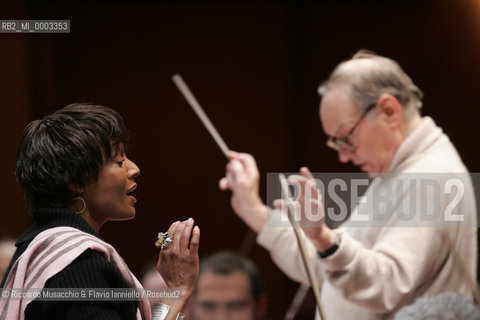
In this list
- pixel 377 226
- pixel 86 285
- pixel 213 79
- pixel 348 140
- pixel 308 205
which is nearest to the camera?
pixel 86 285

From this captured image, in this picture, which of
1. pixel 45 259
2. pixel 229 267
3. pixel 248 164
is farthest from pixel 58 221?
pixel 229 267

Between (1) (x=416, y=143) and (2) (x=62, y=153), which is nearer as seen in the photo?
(2) (x=62, y=153)

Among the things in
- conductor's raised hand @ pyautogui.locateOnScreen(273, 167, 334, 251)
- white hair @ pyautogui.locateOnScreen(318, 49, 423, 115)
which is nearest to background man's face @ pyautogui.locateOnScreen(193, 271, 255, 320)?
conductor's raised hand @ pyautogui.locateOnScreen(273, 167, 334, 251)

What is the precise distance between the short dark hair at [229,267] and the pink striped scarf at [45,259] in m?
0.74

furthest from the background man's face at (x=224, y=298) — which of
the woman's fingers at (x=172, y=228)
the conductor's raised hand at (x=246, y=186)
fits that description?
the woman's fingers at (x=172, y=228)

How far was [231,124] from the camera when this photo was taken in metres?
1.97

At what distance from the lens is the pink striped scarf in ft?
2.69

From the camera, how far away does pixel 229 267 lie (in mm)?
1627

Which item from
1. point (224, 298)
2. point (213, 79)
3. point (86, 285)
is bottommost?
point (224, 298)

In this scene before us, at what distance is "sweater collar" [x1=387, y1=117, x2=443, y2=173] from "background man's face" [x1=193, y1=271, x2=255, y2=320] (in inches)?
13.6

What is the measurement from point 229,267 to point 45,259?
0.82 meters

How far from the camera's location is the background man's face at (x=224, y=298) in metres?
1.50

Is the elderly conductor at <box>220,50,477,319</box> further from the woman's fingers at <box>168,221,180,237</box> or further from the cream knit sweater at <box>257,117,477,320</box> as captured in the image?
the woman's fingers at <box>168,221,180,237</box>

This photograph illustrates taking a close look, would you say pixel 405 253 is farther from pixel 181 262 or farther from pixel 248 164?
pixel 181 262
